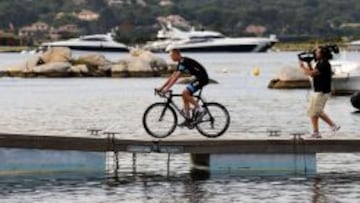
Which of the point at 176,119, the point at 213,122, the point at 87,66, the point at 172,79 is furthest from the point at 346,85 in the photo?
the point at 87,66

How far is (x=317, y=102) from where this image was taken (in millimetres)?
24500

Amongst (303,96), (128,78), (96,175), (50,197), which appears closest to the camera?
(50,197)

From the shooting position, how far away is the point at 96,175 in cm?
2406

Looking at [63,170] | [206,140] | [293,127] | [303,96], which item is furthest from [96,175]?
[303,96]

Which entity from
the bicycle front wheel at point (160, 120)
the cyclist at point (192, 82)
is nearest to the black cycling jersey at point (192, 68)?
the cyclist at point (192, 82)

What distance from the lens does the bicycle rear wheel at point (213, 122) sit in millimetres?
24641

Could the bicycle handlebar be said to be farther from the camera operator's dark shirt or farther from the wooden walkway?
the camera operator's dark shirt

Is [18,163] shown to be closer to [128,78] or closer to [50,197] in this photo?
[50,197]

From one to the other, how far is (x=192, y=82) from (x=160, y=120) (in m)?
1.21

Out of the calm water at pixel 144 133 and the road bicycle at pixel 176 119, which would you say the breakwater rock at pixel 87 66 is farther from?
the road bicycle at pixel 176 119

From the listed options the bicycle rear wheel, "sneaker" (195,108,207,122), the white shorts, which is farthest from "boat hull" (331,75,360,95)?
"sneaker" (195,108,207,122)

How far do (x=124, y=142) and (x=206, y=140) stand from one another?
1575 millimetres

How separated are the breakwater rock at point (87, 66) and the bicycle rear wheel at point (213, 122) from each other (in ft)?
241

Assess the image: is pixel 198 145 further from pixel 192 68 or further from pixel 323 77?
pixel 323 77
